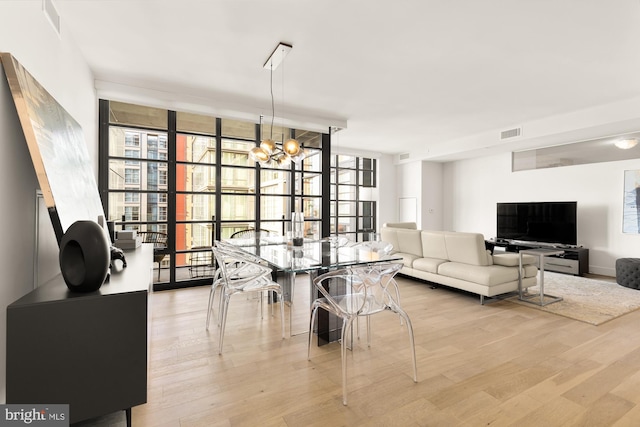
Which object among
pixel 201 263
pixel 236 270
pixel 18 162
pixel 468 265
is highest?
pixel 18 162

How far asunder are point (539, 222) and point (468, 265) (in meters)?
3.33

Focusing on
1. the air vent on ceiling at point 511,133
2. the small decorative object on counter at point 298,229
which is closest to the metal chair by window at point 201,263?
the small decorative object on counter at point 298,229

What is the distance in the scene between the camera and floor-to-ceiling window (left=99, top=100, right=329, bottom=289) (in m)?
4.27

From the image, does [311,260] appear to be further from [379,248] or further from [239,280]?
[379,248]

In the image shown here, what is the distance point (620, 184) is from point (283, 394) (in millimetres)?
6668

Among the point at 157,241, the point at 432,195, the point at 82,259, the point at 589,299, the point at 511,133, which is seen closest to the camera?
the point at 82,259

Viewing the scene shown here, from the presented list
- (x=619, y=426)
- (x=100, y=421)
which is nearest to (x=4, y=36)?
(x=100, y=421)

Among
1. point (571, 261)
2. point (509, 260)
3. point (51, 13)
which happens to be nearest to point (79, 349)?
point (51, 13)

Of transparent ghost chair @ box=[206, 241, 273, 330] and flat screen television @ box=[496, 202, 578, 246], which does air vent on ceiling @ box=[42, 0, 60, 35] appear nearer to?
transparent ghost chair @ box=[206, 241, 273, 330]

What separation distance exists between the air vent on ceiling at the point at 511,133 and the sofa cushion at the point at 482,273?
9.91 feet

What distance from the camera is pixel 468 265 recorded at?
13.5 ft

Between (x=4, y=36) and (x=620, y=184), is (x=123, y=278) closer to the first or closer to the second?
(x=4, y=36)

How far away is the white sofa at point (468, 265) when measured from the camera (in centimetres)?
385

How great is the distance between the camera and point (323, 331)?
278cm
